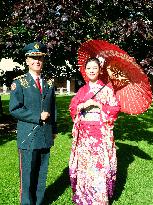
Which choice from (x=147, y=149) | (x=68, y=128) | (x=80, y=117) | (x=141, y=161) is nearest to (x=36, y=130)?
(x=80, y=117)

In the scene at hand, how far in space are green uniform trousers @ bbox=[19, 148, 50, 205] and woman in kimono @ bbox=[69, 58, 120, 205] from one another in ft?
1.93

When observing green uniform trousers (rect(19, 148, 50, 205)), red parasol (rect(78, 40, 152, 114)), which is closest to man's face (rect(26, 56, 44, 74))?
green uniform trousers (rect(19, 148, 50, 205))

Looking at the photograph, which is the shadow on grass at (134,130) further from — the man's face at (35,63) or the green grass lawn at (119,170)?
the man's face at (35,63)

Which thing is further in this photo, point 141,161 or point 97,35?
point 141,161

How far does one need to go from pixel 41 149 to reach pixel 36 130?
0.29 m

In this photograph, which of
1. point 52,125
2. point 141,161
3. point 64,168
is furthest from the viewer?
point 141,161

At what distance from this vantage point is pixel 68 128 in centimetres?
1352

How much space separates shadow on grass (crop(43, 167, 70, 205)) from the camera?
6071 millimetres

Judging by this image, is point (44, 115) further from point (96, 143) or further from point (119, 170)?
point (119, 170)

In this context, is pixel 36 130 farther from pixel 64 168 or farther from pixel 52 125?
pixel 64 168

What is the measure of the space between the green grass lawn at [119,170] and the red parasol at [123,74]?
A: 1.39m

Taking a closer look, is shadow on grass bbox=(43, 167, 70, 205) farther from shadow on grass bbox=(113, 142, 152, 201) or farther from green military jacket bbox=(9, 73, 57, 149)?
green military jacket bbox=(9, 73, 57, 149)

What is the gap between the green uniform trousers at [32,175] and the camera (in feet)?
16.8

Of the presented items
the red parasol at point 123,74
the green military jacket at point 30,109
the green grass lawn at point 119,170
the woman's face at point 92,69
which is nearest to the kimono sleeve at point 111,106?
the woman's face at point 92,69
